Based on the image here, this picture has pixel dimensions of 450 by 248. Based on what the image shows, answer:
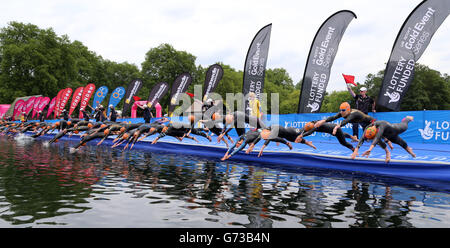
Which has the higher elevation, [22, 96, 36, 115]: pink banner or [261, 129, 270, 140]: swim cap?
[22, 96, 36, 115]: pink banner

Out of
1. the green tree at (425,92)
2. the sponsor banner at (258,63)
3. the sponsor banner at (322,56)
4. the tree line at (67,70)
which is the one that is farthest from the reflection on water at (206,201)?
the tree line at (67,70)

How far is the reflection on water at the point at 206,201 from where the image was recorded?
4.86 m

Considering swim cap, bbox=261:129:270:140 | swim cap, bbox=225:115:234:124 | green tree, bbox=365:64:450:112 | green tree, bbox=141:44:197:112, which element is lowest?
swim cap, bbox=261:129:270:140

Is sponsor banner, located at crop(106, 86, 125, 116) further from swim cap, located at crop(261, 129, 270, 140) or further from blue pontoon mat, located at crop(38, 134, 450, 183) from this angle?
swim cap, located at crop(261, 129, 270, 140)

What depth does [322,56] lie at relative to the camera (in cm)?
1584

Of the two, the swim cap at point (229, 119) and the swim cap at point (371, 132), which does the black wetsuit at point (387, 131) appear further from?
the swim cap at point (229, 119)

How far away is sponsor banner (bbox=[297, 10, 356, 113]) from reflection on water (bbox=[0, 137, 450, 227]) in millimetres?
7371

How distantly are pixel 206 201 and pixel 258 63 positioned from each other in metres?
14.3

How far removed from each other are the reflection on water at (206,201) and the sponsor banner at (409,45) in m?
5.83

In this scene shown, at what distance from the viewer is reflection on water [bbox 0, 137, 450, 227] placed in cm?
486

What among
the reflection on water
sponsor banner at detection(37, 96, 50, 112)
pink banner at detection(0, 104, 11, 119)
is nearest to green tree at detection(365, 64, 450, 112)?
the reflection on water
